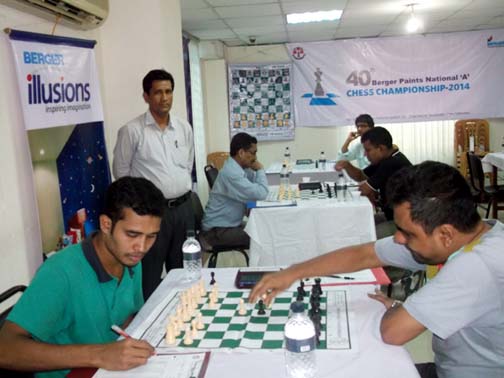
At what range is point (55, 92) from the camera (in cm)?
273

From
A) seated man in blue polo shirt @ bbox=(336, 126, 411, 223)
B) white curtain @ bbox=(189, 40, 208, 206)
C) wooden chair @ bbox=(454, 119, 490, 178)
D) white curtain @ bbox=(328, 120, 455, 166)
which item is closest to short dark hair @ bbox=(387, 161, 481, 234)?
seated man in blue polo shirt @ bbox=(336, 126, 411, 223)

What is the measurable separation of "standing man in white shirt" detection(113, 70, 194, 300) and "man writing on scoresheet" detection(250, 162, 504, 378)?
6.58 feet

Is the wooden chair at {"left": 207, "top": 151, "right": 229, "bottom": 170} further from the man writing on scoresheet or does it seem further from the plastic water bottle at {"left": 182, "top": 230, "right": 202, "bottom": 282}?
the man writing on scoresheet

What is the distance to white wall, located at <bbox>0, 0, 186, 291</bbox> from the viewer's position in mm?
2398

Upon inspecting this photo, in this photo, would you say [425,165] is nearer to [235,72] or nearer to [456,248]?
[456,248]

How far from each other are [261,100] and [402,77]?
7.39 feet

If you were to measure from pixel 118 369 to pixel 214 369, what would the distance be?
257 millimetres

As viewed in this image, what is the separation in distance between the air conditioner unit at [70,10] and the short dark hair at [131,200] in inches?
57.7

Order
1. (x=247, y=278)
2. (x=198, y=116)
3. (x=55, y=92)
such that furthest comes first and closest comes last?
(x=198, y=116) → (x=55, y=92) → (x=247, y=278)

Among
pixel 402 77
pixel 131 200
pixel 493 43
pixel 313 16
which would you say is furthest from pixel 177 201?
pixel 493 43

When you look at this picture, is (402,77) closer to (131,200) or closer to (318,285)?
(318,285)

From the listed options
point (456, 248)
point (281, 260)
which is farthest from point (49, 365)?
point (281, 260)

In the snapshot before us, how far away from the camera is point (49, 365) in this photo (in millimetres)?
1312

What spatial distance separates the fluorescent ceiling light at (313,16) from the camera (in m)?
5.86
